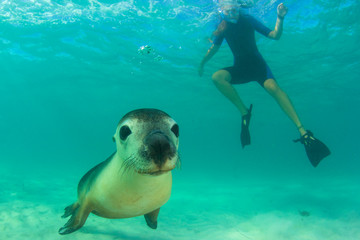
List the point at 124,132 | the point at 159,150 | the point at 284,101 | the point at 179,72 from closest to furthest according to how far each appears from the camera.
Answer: the point at 159,150
the point at 124,132
the point at 284,101
the point at 179,72

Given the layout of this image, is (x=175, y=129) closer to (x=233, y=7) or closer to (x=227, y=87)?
(x=227, y=87)

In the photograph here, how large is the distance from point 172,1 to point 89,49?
351 inches

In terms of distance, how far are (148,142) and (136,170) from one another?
250 millimetres

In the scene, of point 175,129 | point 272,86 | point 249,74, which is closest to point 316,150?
point 272,86

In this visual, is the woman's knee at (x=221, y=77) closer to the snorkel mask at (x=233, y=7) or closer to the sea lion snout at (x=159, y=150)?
the snorkel mask at (x=233, y=7)

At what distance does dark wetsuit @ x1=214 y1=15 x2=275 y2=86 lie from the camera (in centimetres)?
600

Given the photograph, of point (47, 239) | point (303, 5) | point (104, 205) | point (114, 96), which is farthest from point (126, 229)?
point (114, 96)

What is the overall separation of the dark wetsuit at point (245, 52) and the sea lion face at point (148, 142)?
4.26 meters

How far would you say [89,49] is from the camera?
57.2 ft

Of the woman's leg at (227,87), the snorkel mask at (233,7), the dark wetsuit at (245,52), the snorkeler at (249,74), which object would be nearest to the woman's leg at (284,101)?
the snorkeler at (249,74)

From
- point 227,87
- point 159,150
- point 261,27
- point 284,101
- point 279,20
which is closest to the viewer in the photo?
point 159,150

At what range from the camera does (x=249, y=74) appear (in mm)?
6055

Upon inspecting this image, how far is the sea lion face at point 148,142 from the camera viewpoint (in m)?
1.71

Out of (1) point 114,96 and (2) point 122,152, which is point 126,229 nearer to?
(2) point 122,152
